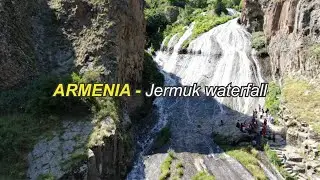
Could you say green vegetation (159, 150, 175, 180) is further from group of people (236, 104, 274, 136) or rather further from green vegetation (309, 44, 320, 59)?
green vegetation (309, 44, 320, 59)

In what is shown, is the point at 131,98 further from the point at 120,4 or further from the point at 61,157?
the point at 61,157

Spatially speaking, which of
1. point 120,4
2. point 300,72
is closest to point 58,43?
point 120,4

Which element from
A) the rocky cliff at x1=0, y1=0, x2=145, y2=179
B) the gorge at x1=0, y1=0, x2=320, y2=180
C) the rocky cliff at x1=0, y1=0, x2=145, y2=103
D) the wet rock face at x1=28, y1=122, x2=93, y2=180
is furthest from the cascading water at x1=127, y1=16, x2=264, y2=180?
the rocky cliff at x1=0, y1=0, x2=145, y2=103

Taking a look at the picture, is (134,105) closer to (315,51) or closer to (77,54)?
(77,54)

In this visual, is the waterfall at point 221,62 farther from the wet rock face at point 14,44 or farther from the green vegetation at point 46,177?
the green vegetation at point 46,177

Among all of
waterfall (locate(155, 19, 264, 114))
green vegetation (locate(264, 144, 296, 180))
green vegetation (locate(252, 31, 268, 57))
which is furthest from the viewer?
green vegetation (locate(252, 31, 268, 57))

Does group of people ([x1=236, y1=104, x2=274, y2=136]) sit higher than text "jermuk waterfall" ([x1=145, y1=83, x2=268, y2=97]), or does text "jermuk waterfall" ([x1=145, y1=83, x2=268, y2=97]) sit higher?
text "jermuk waterfall" ([x1=145, y1=83, x2=268, y2=97])

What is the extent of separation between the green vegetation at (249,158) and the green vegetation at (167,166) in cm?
419

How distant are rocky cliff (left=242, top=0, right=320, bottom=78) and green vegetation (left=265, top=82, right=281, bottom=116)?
135 centimetres

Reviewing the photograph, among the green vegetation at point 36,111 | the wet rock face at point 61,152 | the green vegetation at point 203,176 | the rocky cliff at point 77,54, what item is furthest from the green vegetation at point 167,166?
the wet rock face at point 61,152

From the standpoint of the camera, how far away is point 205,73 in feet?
140

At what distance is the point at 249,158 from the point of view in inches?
A: 1009

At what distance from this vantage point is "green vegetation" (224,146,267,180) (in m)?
24.0

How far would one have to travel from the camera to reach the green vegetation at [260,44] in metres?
43.0
